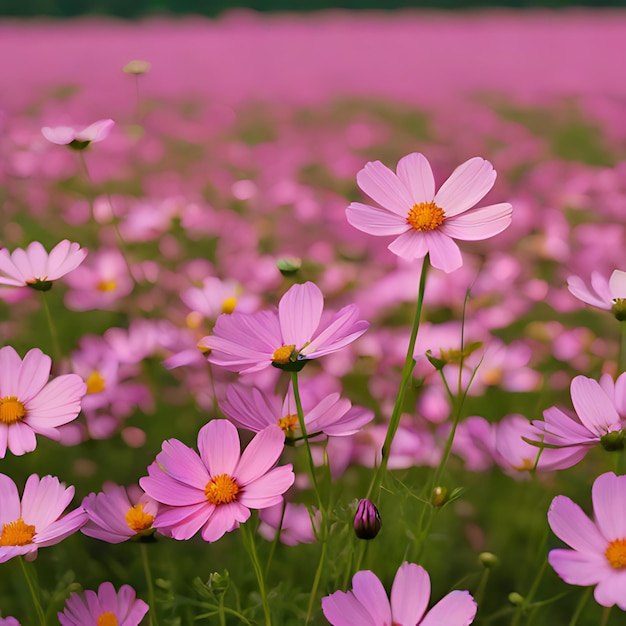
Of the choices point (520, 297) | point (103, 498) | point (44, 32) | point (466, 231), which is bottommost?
point (44, 32)

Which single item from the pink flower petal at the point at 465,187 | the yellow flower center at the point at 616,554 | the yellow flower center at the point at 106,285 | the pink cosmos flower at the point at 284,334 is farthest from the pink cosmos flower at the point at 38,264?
the yellow flower center at the point at 106,285

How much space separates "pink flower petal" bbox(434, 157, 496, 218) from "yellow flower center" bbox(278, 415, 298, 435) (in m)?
0.15

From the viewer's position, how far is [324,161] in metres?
2.39

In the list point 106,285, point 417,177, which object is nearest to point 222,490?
point 417,177

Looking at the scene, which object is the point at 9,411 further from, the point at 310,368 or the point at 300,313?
the point at 310,368

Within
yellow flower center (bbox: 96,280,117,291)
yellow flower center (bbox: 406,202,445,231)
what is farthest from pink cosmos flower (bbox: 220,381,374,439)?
yellow flower center (bbox: 96,280,117,291)

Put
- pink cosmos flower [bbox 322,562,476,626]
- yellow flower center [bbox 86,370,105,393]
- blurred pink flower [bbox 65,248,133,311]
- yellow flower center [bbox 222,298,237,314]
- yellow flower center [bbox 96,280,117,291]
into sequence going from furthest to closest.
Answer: yellow flower center [bbox 96,280,117,291] < blurred pink flower [bbox 65,248,133,311] < yellow flower center [bbox 86,370,105,393] < yellow flower center [bbox 222,298,237,314] < pink cosmos flower [bbox 322,562,476,626]

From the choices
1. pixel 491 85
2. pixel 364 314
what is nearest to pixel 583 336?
pixel 364 314

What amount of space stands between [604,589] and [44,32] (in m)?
5.87

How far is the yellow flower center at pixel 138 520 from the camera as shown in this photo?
0.44m

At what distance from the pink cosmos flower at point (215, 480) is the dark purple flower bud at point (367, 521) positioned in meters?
0.04

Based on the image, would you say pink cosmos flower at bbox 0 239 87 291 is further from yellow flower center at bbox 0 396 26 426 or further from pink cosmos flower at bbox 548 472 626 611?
pink cosmos flower at bbox 548 472 626 611

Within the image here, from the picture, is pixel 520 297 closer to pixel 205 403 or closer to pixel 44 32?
pixel 205 403

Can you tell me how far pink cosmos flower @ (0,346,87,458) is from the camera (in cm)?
41
